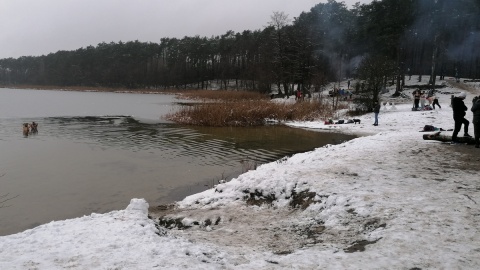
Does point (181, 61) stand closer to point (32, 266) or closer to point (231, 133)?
point (231, 133)

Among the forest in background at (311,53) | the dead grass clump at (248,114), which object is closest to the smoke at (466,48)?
the forest in background at (311,53)

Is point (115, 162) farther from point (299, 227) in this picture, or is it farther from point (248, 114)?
point (248, 114)

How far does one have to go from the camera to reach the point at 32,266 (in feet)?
12.6

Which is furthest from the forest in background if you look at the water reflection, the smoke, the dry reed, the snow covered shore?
the snow covered shore

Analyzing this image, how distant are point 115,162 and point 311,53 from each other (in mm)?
41275

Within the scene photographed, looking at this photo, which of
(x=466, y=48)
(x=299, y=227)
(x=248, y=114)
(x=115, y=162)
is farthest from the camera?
(x=466, y=48)

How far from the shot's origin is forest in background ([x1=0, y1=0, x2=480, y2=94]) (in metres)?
41.2

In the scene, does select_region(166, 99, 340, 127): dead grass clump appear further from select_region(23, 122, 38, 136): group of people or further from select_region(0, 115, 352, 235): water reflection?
select_region(23, 122, 38, 136): group of people

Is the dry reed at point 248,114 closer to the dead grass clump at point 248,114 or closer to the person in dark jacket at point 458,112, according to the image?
the dead grass clump at point 248,114

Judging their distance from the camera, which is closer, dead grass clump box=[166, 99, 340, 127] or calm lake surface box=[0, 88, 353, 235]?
calm lake surface box=[0, 88, 353, 235]

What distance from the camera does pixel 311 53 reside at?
1913 inches

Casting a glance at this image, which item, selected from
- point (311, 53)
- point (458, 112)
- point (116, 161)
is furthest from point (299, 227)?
point (311, 53)

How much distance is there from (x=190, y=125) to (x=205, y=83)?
68.8m

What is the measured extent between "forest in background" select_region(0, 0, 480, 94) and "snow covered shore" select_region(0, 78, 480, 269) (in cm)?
1943
